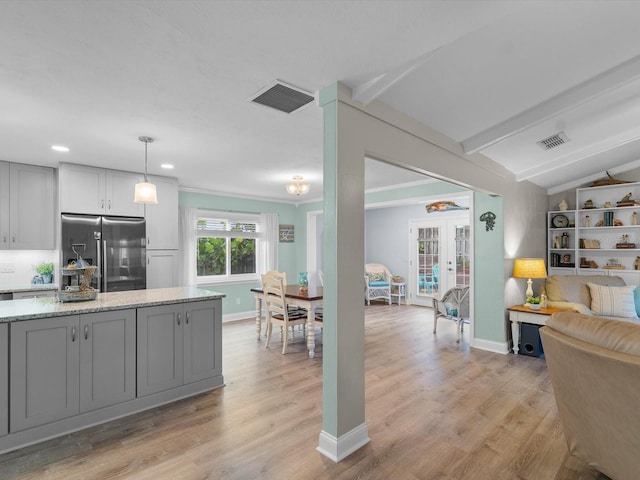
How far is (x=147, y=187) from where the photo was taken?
3.29 meters

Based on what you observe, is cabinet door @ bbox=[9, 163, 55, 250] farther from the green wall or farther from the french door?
the french door

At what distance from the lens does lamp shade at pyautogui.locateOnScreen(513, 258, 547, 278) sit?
441 cm

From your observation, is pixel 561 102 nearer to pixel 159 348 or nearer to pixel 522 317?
pixel 522 317

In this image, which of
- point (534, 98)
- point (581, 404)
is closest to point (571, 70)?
point (534, 98)

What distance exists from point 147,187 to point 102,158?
1.30 meters

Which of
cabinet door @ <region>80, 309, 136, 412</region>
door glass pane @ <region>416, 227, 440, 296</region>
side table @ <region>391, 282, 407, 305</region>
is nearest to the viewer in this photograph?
cabinet door @ <region>80, 309, 136, 412</region>

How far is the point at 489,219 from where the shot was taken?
459 centimetres

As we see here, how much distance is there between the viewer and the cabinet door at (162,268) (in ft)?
16.3

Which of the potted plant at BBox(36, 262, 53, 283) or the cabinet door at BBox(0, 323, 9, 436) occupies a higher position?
the potted plant at BBox(36, 262, 53, 283)

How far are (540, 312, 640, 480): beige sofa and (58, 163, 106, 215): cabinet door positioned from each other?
16.5 feet

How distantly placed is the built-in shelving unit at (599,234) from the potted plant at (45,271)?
25.1ft

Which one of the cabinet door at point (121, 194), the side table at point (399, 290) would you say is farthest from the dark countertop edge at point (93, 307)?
the side table at point (399, 290)

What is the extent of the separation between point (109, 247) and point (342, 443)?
395 centimetres

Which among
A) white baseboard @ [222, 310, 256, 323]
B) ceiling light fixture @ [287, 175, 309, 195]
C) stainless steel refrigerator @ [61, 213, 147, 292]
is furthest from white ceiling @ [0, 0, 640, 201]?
white baseboard @ [222, 310, 256, 323]
